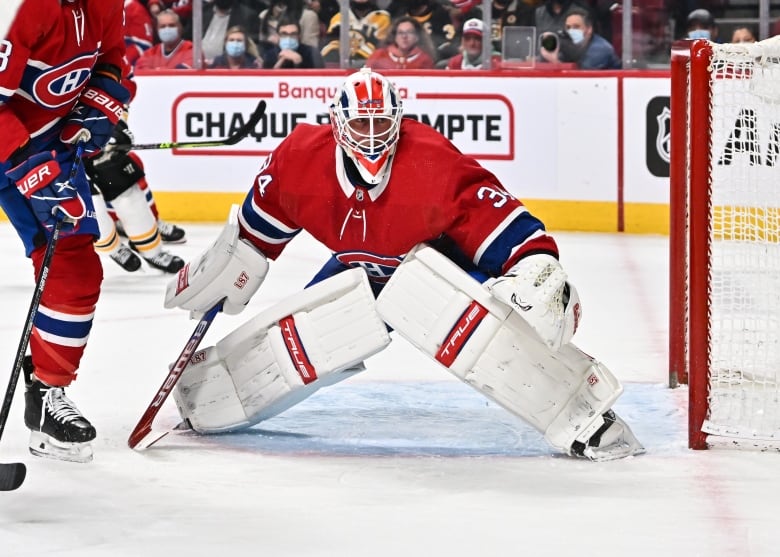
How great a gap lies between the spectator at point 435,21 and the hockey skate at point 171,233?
56.2 inches

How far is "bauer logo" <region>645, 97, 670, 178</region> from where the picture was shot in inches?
254

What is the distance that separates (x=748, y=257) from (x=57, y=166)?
1597 millimetres

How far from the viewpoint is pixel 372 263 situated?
123 inches

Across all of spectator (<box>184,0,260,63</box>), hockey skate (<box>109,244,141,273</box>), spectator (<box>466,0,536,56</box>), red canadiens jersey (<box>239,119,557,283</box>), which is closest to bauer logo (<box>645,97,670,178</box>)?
spectator (<box>466,0,536,56</box>)

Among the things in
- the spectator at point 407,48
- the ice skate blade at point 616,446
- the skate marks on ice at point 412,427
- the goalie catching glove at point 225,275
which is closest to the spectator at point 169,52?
the spectator at point 407,48

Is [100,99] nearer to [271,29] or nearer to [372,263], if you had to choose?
[372,263]

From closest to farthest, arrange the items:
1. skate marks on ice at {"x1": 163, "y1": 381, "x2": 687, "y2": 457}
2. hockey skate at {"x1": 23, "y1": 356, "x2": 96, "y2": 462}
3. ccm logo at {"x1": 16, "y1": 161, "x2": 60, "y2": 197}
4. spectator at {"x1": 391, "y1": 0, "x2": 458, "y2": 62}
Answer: ccm logo at {"x1": 16, "y1": 161, "x2": 60, "y2": 197} < hockey skate at {"x1": 23, "y1": 356, "x2": 96, "y2": 462} < skate marks on ice at {"x1": 163, "y1": 381, "x2": 687, "y2": 457} < spectator at {"x1": 391, "y1": 0, "x2": 458, "y2": 62}

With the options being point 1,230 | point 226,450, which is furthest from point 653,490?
point 1,230

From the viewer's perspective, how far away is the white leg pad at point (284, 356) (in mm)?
2996

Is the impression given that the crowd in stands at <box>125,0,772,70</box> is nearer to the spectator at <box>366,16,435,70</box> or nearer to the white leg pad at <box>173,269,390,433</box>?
the spectator at <box>366,16,435,70</box>

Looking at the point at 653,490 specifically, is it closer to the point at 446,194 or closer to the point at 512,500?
the point at 512,500

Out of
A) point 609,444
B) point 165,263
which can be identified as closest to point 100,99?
point 609,444

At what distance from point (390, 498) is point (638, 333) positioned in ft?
6.39

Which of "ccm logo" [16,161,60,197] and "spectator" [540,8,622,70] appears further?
"spectator" [540,8,622,70]
